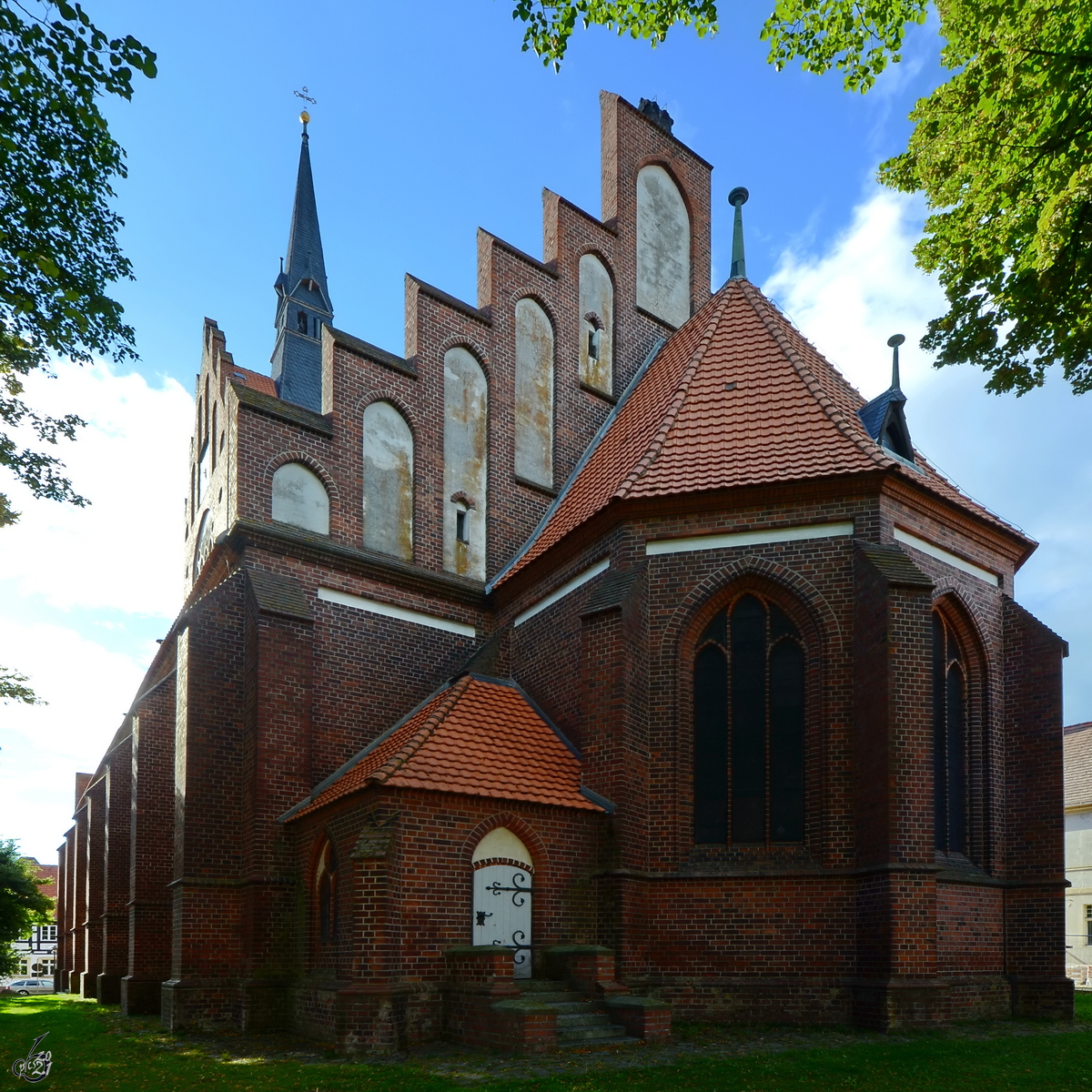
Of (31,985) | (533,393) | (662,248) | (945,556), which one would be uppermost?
(662,248)

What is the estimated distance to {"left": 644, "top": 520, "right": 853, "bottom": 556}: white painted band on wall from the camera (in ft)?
38.4

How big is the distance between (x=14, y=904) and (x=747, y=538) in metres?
21.5

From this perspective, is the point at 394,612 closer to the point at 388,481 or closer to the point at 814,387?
the point at 388,481

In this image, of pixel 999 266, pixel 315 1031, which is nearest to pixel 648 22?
pixel 999 266

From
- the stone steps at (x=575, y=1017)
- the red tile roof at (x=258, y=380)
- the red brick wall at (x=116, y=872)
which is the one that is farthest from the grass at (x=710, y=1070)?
the red tile roof at (x=258, y=380)

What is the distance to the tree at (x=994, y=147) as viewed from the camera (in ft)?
27.9

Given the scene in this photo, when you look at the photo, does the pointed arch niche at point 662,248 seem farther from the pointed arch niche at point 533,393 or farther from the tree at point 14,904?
the tree at point 14,904

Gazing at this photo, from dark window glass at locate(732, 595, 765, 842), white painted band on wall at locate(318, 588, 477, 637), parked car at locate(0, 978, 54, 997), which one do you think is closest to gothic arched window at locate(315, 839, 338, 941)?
white painted band on wall at locate(318, 588, 477, 637)

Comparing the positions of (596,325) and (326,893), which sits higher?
(596,325)

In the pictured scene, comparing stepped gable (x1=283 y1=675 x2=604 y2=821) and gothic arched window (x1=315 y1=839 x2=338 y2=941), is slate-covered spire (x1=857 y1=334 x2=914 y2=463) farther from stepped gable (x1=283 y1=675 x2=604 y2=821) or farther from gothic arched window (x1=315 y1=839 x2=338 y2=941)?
gothic arched window (x1=315 y1=839 x2=338 y2=941)

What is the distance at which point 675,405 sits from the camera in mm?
13680

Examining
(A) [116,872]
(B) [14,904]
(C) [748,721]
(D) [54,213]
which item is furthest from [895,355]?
(B) [14,904]
